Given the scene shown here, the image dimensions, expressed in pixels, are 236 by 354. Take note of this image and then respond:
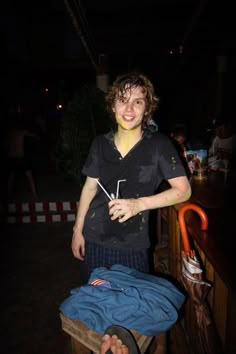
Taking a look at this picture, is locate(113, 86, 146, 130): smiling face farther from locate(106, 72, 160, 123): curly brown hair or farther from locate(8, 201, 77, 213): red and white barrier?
locate(8, 201, 77, 213): red and white barrier

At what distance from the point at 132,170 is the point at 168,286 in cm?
70

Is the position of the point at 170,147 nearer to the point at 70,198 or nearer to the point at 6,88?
the point at 70,198

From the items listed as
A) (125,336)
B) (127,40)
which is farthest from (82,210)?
(127,40)

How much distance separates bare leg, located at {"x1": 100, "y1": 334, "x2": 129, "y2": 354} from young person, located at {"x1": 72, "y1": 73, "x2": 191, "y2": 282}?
0.52m

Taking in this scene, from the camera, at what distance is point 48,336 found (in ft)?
8.95

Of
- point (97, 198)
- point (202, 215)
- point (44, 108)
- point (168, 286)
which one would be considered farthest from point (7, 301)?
point (44, 108)

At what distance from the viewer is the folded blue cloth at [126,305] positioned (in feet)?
4.41

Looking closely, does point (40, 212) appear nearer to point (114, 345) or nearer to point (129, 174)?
point (129, 174)

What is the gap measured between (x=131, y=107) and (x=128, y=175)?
0.43 metres

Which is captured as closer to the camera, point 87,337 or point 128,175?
point 87,337

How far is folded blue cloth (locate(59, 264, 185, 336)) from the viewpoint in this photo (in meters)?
1.34

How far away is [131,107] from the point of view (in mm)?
1692

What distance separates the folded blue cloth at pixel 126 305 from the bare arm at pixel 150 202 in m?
0.37

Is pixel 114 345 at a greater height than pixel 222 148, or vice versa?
pixel 222 148
